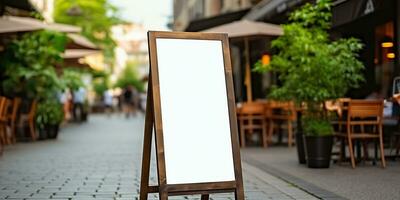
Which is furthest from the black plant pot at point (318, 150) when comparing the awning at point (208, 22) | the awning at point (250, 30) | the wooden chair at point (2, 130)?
the awning at point (208, 22)

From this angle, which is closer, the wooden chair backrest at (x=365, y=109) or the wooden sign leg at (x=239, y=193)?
the wooden sign leg at (x=239, y=193)

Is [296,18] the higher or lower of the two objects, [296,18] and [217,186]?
the higher

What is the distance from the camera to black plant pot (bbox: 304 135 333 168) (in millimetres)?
9477

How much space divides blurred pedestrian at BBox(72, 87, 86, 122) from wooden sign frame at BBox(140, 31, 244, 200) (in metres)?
23.3

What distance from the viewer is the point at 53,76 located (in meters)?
16.2

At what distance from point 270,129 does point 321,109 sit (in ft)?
13.3

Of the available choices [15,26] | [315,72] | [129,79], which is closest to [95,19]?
[15,26]

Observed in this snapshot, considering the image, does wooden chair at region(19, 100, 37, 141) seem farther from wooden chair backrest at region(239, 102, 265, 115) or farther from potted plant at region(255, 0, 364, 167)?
potted plant at region(255, 0, 364, 167)

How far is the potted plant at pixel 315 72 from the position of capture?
9531mm

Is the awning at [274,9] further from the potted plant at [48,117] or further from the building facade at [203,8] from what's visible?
the potted plant at [48,117]

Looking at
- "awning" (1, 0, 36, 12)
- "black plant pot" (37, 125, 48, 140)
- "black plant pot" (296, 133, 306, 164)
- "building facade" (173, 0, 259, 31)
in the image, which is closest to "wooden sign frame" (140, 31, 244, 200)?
"black plant pot" (296, 133, 306, 164)

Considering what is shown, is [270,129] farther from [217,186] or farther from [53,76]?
[217,186]

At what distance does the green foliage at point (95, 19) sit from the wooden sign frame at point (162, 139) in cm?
2558

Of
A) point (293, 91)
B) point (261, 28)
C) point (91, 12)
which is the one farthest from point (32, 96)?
point (91, 12)
